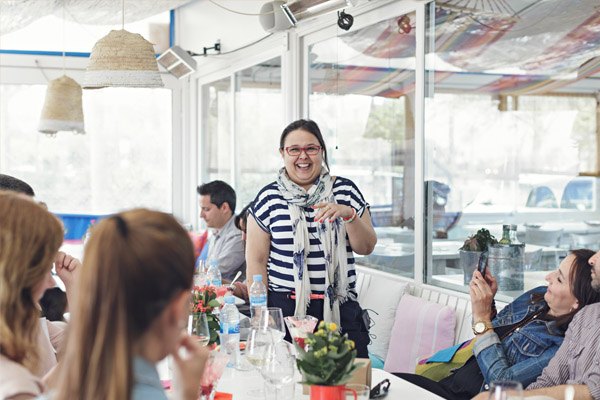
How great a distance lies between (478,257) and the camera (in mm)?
4465

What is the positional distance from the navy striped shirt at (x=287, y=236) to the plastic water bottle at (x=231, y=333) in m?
0.42

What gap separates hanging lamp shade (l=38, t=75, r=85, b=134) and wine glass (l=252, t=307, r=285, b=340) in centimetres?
499

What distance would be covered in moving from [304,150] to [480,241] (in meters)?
1.22

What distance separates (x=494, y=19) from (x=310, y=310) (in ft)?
6.49

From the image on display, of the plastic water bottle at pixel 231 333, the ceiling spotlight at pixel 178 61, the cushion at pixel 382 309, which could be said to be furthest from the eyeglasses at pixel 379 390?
the ceiling spotlight at pixel 178 61

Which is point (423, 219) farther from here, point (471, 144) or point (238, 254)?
point (238, 254)

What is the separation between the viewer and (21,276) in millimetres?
1663

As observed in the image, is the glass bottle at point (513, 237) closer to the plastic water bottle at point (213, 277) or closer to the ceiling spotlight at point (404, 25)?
the ceiling spotlight at point (404, 25)

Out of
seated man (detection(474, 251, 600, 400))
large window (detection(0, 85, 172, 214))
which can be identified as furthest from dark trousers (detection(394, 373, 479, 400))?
large window (detection(0, 85, 172, 214))

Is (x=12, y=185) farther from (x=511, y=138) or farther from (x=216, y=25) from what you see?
(x=216, y=25)

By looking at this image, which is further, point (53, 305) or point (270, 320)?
point (53, 305)

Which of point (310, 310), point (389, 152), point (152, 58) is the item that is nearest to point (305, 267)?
point (310, 310)

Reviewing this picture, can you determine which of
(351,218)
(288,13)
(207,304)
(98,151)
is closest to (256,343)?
(207,304)

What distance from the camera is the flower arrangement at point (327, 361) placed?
2.18 metres
